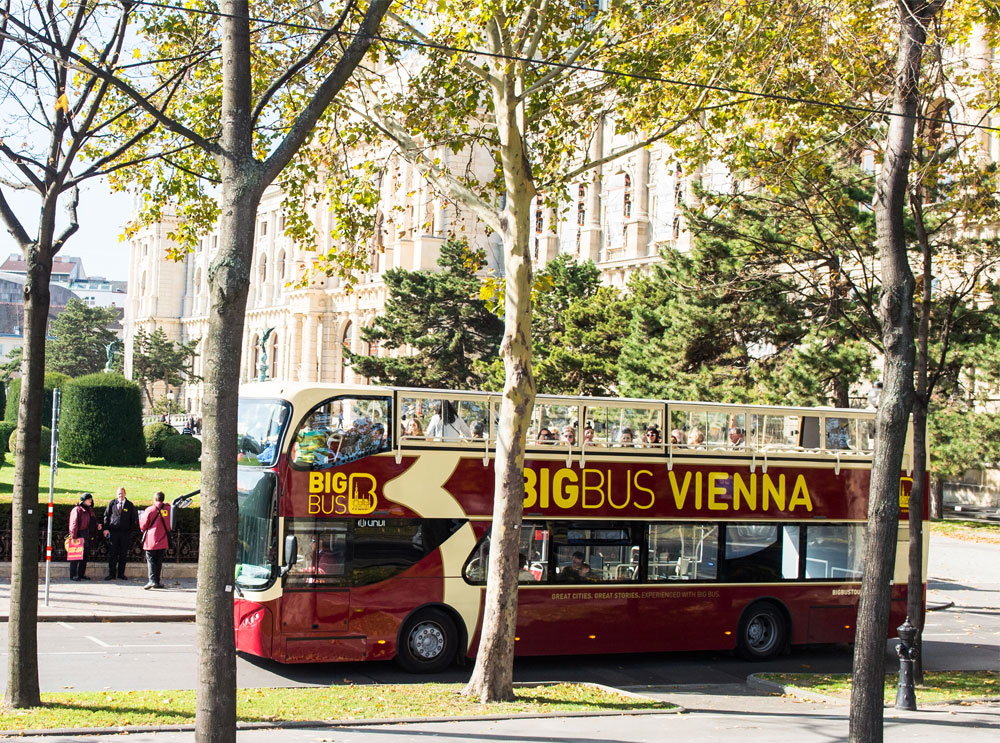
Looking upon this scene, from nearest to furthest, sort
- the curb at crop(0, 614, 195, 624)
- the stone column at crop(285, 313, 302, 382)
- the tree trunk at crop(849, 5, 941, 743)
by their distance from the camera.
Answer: the tree trunk at crop(849, 5, 941, 743), the curb at crop(0, 614, 195, 624), the stone column at crop(285, 313, 302, 382)

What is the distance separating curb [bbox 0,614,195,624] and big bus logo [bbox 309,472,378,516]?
4.67 meters

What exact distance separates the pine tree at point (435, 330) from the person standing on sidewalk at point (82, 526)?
27.2 metres

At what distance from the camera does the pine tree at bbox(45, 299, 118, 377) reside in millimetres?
105875

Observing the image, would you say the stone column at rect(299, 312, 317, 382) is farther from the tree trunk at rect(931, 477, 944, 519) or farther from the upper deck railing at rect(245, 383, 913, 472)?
the upper deck railing at rect(245, 383, 913, 472)

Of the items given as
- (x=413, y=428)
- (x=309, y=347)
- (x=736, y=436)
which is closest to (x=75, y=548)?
(x=413, y=428)

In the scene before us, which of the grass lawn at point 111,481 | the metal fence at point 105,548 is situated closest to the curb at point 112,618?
the metal fence at point 105,548

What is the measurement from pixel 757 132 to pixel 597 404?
4.18 metres

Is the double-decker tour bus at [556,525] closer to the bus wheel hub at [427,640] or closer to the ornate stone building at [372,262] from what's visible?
the bus wheel hub at [427,640]

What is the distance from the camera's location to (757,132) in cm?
1371

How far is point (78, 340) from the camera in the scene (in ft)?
350

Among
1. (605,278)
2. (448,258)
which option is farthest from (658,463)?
(605,278)

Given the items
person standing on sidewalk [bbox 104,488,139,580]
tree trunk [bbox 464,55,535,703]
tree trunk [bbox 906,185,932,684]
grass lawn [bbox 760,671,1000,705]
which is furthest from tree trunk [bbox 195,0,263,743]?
person standing on sidewalk [bbox 104,488,139,580]

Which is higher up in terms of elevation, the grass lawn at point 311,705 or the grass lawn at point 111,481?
the grass lawn at point 111,481

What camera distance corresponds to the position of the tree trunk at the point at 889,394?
29.1ft
